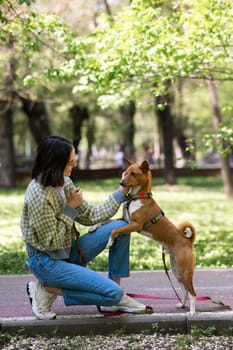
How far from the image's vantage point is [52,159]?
204 inches

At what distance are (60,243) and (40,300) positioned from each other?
55cm

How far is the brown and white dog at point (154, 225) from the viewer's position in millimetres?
5410

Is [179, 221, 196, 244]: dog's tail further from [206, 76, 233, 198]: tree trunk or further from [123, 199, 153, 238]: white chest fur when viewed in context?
[206, 76, 233, 198]: tree trunk

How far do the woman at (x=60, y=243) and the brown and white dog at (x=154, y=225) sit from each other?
0.17 meters

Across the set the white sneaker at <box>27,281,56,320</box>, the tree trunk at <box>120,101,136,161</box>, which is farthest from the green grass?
the tree trunk at <box>120,101,136,161</box>

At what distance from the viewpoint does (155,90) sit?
1223 cm

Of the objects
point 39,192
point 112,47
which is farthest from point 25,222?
point 112,47

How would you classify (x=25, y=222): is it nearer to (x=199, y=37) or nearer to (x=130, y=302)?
Result: (x=130, y=302)

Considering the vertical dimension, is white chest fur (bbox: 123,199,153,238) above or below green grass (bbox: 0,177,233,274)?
above

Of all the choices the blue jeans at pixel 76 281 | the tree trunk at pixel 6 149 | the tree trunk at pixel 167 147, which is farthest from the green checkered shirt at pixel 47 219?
the tree trunk at pixel 6 149

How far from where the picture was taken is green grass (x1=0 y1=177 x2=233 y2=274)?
9.58 meters

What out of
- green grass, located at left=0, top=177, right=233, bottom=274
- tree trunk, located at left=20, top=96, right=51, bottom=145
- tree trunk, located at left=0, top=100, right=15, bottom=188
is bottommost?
green grass, located at left=0, top=177, right=233, bottom=274

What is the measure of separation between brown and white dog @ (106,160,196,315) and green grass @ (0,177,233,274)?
3565 mm

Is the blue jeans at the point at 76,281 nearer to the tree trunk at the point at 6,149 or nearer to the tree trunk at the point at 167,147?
the tree trunk at the point at 167,147
